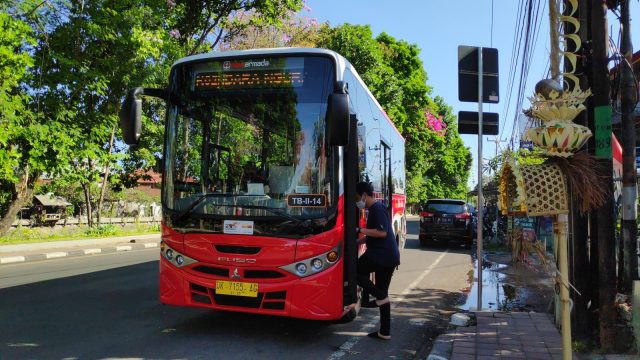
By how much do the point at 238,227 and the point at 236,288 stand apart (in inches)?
25.6

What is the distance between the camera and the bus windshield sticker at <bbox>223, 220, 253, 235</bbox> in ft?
17.6

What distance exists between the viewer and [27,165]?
16297mm

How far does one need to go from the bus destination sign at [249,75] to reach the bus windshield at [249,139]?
0.01m

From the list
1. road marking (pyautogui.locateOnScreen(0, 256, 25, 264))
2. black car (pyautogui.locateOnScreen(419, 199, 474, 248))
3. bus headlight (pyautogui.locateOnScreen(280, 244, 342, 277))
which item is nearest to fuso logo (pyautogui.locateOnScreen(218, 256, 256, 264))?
bus headlight (pyautogui.locateOnScreen(280, 244, 342, 277))

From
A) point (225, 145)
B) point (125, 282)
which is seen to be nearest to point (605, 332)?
point (225, 145)

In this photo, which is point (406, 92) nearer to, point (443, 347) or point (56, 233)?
point (56, 233)

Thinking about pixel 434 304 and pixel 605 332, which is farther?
pixel 434 304

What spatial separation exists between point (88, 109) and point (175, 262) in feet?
47.6

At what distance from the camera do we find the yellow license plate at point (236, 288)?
5309mm

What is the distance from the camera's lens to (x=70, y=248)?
54.6 ft

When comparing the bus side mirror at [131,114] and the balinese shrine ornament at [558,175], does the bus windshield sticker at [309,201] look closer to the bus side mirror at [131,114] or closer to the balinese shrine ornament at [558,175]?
the balinese shrine ornament at [558,175]

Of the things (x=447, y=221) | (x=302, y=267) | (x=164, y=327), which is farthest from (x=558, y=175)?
(x=447, y=221)

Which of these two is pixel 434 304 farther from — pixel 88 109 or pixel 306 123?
pixel 88 109

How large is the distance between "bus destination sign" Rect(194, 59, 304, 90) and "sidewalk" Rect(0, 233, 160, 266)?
10411 millimetres
